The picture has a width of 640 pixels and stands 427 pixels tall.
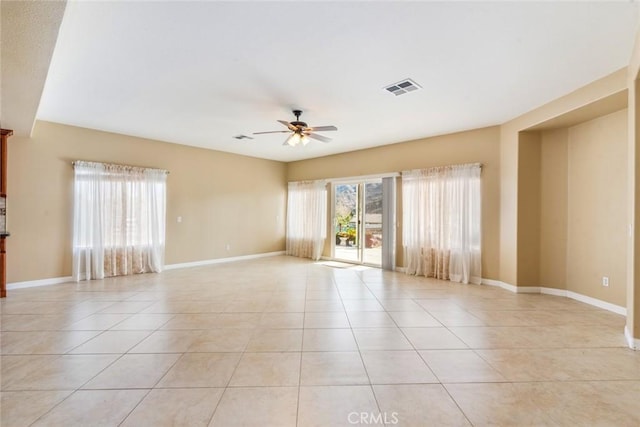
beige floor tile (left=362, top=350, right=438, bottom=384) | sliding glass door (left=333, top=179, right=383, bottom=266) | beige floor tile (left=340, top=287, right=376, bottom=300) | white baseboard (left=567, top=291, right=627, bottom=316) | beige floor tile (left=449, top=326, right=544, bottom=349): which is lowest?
beige floor tile (left=362, top=350, right=438, bottom=384)

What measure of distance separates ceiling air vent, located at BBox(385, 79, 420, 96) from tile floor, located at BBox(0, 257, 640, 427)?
289cm

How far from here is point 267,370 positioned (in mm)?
2328

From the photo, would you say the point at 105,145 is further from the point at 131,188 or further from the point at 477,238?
the point at 477,238

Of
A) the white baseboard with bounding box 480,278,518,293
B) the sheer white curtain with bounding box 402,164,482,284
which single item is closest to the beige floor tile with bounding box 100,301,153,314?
the sheer white curtain with bounding box 402,164,482,284

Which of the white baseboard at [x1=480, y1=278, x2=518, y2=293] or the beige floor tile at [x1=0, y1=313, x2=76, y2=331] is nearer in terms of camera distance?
the beige floor tile at [x1=0, y1=313, x2=76, y2=331]

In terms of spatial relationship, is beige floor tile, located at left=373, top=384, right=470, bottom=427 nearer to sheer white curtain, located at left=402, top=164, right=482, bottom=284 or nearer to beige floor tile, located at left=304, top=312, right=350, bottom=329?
beige floor tile, located at left=304, top=312, right=350, bottom=329

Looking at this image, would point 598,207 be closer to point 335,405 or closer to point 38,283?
point 335,405

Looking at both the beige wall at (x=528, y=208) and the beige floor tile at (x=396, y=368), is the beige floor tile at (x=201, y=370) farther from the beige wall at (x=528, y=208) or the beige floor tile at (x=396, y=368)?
the beige wall at (x=528, y=208)

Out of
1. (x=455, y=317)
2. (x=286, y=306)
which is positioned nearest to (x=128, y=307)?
(x=286, y=306)

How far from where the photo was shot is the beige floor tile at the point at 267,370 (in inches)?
85.3

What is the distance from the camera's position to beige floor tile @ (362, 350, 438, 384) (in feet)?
7.26

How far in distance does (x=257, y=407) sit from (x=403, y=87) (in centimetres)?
358

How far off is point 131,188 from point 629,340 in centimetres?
768

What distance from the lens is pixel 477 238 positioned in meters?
Result: 5.18
